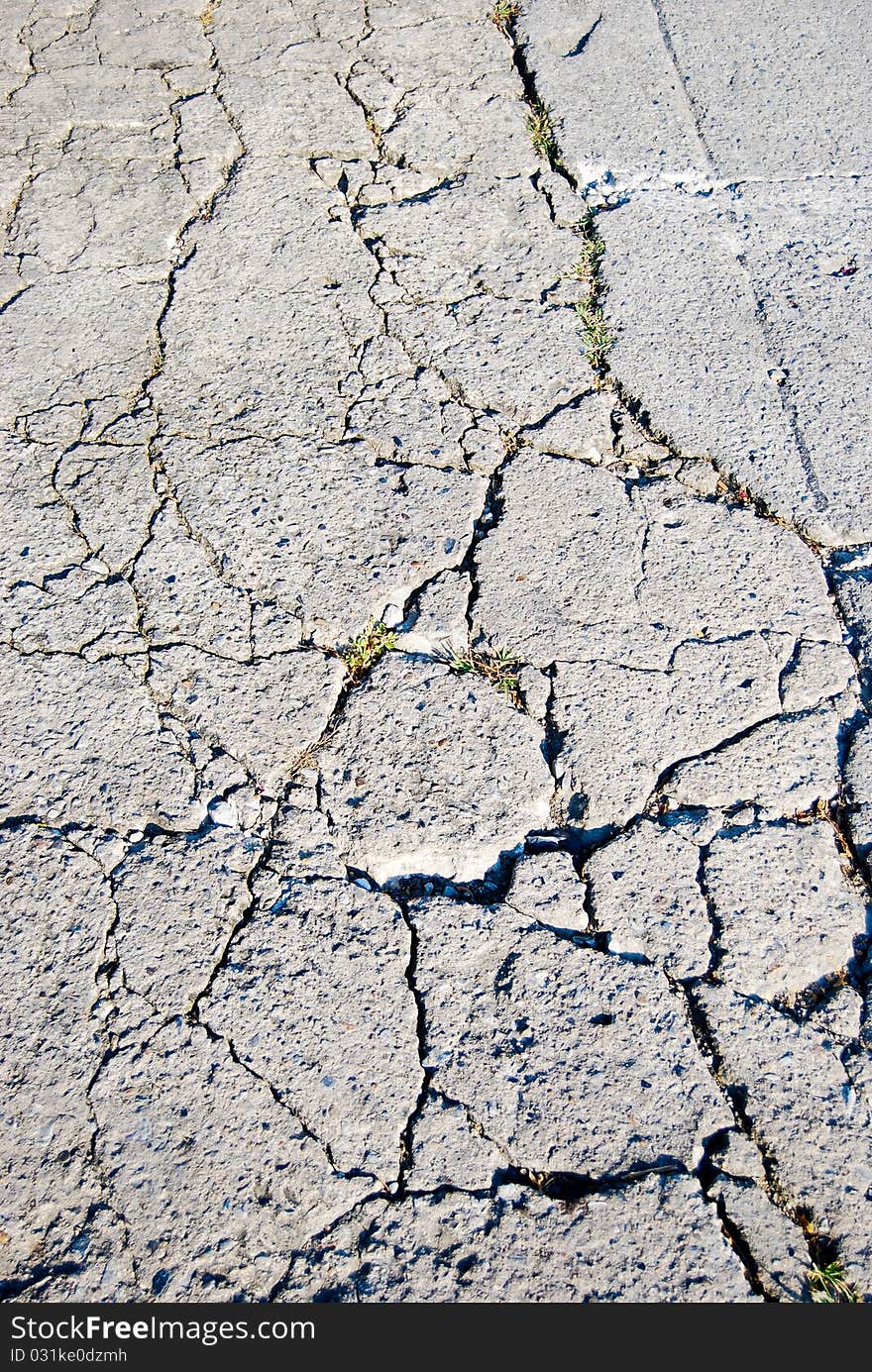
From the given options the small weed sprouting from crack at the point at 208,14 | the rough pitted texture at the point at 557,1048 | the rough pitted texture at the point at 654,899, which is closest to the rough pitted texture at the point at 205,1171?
the rough pitted texture at the point at 557,1048

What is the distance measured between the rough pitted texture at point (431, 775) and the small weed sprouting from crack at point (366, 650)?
1.3 inches

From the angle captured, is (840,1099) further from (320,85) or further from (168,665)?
(320,85)

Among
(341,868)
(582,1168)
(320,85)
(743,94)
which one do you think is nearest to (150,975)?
(341,868)

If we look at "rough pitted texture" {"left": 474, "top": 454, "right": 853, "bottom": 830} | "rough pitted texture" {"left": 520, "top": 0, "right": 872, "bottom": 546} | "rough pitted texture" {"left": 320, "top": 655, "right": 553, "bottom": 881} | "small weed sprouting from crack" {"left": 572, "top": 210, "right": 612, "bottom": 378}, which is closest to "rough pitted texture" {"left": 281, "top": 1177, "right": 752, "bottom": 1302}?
"rough pitted texture" {"left": 320, "top": 655, "right": 553, "bottom": 881}

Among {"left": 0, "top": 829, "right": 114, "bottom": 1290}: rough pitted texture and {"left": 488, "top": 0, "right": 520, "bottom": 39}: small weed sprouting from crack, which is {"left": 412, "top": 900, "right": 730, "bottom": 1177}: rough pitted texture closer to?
{"left": 0, "top": 829, "right": 114, "bottom": 1290}: rough pitted texture

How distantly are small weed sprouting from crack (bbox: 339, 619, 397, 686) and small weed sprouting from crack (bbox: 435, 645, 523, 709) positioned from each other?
13 cm

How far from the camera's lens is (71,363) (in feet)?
9.66

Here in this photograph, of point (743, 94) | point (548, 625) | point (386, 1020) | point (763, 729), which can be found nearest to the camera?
point (386, 1020)

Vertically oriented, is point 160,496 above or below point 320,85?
below

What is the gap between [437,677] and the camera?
7.54 feet

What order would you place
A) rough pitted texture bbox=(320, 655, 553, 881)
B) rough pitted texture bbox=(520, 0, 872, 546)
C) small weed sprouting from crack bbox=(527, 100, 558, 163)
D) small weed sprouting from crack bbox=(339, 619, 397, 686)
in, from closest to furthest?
rough pitted texture bbox=(320, 655, 553, 881), small weed sprouting from crack bbox=(339, 619, 397, 686), rough pitted texture bbox=(520, 0, 872, 546), small weed sprouting from crack bbox=(527, 100, 558, 163)

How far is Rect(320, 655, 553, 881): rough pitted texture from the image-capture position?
2066 millimetres

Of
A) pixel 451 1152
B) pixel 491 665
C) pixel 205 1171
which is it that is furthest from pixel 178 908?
pixel 491 665

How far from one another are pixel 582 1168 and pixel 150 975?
0.87m
